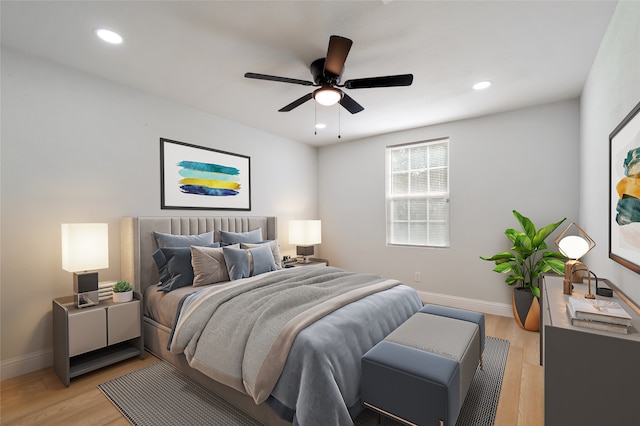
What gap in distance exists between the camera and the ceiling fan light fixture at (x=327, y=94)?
7.83 feet

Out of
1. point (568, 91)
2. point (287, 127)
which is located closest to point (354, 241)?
point (287, 127)

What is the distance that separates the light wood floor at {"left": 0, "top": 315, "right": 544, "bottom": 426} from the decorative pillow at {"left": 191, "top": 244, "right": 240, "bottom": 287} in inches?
32.7

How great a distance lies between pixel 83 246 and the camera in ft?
7.79

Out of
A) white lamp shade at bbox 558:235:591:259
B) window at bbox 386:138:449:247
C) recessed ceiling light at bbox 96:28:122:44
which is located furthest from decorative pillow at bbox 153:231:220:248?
white lamp shade at bbox 558:235:591:259

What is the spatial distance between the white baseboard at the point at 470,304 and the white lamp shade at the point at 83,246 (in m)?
3.93

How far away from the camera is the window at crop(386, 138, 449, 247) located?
4.26 m

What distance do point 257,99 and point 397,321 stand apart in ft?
8.84

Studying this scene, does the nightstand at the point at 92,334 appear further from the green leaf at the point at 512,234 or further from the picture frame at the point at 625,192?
the green leaf at the point at 512,234

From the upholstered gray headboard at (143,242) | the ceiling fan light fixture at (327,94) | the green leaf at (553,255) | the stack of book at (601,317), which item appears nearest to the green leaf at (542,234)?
the green leaf at (553,255)

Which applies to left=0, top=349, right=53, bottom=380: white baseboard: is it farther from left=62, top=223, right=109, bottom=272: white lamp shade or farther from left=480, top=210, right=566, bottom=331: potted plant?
left=480, top=210, right=566, bottom=331: potted plant

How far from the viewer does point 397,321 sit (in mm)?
2316

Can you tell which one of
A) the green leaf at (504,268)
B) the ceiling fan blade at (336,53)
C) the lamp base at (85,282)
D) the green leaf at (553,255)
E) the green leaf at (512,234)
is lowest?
the green leaf at (504,268)

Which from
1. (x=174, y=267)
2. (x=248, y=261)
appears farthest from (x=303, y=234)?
(x=174, y=267)

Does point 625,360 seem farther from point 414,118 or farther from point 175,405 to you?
point 414,118
